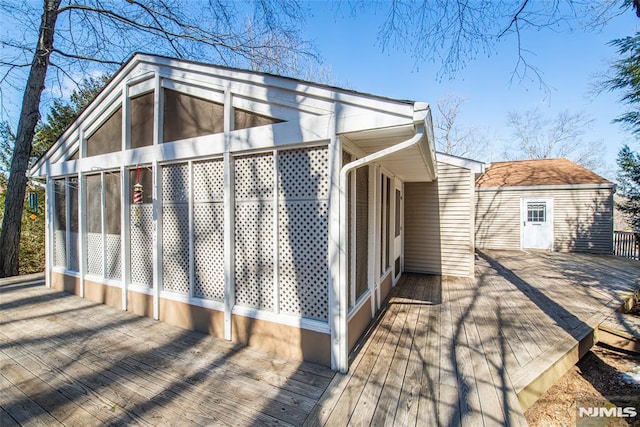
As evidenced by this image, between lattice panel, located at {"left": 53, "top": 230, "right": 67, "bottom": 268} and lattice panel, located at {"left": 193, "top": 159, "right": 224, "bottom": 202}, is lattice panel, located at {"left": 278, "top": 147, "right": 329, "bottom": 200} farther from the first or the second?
lattice panel, located at {"left": 53, "top": 230, "right": 67, "bottom": 268}

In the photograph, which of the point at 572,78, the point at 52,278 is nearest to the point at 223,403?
the point at 52,278

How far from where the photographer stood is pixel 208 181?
356 cm

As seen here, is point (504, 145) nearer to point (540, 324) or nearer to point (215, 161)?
point (540, 324)

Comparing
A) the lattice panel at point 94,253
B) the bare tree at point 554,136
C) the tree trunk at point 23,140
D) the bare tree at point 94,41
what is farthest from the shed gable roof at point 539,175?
the tree trunk at point 23,140

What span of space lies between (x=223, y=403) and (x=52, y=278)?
6.00 meters

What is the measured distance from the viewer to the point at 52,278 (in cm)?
577

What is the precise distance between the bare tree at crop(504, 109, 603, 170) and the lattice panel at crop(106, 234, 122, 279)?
957 inches

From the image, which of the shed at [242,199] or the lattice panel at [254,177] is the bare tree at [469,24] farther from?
the lattice panel at [254,177]

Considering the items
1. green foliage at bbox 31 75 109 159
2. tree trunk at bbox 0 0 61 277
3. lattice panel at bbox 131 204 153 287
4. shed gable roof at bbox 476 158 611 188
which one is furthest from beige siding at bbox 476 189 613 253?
green foliage at bbox 31 75 109 159

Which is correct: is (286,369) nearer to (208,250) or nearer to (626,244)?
(208,250)

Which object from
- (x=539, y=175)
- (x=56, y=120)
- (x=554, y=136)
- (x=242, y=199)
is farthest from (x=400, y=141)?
(x=554, y=136)

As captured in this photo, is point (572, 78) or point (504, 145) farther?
Answer: point (504, 145)

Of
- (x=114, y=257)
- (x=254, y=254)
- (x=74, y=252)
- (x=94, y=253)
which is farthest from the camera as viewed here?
(x=74, y=252)

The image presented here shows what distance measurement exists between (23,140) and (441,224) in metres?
10.5
